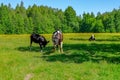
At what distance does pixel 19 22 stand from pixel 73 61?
115 m

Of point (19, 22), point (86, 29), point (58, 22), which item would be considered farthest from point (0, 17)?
point (86, 29)

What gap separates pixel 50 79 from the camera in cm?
1759

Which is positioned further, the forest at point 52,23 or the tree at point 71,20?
the tree at point 71,20

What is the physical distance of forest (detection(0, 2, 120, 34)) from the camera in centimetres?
13412

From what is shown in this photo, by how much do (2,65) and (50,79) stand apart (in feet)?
16.8

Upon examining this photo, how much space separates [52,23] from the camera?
150 m

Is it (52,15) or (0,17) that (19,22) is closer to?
(0,17)

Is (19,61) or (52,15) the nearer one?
(19,61)

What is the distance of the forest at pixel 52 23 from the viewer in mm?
134125

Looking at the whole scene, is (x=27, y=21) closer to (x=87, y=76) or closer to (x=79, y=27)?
(x=79, y=27)

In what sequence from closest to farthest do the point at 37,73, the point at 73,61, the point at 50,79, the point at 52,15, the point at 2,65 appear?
the point at 50,79
the point at 37,73
the point at 2,65
the point at 73,61
the point at 52,15

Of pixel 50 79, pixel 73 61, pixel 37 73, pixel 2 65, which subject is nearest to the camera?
pixel 50 79

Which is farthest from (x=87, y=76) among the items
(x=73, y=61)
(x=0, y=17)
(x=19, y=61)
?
(x=0, y=17)

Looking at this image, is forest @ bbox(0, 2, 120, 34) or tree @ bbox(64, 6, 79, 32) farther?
tree @ bbox(64, 6, 79, 32)
